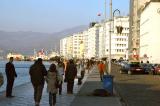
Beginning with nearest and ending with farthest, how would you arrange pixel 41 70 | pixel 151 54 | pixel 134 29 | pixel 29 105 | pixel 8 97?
pixel 41 70 < pixel 29 105 < pixel 8 97 < pixel 151 54 < pixel 134 29

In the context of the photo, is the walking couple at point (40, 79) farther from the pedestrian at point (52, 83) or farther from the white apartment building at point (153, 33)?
the white apartment building at point (153, 33)

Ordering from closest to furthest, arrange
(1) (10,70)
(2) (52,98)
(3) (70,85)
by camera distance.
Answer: (2) (52,98) < (1) (10,70) < (3) (70,85)

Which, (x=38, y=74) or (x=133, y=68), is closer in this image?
(x=38, y=74)

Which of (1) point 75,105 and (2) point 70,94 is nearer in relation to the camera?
(1) point 75,105

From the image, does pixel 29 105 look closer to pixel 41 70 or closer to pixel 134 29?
pixel 41 70

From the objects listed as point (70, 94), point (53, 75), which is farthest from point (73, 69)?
point (53, 75)

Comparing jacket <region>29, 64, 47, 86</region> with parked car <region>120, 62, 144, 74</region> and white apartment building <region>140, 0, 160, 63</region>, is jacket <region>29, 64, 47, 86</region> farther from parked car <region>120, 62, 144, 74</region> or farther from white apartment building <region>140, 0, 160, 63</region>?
white apartment building <region>140, 0, 160, 63</region>

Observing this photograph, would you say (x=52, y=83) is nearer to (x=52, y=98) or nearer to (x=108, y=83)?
(x=52, y=98)

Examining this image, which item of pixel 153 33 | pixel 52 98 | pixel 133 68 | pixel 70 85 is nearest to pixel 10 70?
pixel 70 85

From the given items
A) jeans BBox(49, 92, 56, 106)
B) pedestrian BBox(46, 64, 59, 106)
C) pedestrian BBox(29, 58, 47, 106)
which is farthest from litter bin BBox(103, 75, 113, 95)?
pedestrian BBox(29, 58, 47, 106)

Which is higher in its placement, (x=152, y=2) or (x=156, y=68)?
(x=152, y=2)

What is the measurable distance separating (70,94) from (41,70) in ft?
26.8

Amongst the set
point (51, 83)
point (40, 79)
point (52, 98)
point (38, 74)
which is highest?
point (38, 74)

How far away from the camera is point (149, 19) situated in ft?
452
